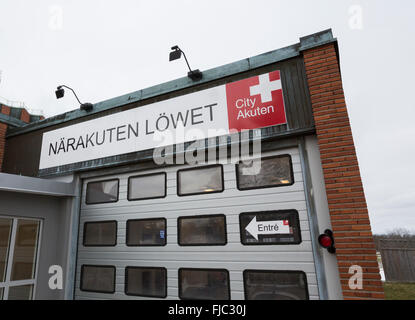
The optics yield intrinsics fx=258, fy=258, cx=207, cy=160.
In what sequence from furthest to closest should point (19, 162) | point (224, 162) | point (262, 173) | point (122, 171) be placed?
point (19, 162), point (122, 171), point (224, 162), point (262, 173)

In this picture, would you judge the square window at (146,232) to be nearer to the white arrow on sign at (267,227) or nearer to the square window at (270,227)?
the square window at (270,227)

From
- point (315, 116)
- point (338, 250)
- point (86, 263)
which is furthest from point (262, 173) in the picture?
point (86, 263)

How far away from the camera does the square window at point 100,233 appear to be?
5665 millimetres

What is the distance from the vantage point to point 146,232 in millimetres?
5324

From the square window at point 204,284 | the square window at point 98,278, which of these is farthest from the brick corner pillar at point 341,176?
the square window at point 98,278

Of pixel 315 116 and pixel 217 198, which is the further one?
pixel 217 198

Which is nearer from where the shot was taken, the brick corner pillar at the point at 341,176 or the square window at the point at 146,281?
the brick corner pillar at the point at 341,176

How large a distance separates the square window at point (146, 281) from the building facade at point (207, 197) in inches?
1.0

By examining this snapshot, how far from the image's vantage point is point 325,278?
3803mm

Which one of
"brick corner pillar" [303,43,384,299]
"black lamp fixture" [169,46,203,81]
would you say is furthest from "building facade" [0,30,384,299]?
"black lamp fixture" [169,46,203,81]

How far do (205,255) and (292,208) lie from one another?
1758mm

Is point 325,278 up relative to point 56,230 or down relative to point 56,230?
down

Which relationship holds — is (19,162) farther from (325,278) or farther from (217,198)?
(325,278)

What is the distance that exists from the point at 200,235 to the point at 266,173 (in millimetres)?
1678
